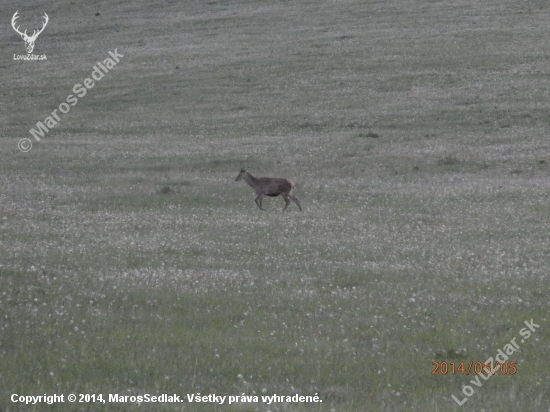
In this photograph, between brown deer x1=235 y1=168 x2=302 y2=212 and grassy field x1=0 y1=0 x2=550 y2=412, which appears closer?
grassy field x1=0 y1=0 x2=550 y2=412

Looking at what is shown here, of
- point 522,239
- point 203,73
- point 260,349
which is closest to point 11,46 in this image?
point 203,73

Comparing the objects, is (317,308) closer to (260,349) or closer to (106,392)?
(260,349)

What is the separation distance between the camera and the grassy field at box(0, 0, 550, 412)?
955cm

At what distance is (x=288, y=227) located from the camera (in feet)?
65.4

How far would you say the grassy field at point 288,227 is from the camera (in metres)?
9.55

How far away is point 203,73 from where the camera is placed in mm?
53906
